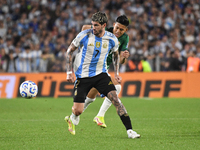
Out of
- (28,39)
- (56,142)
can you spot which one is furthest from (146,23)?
(56,142)

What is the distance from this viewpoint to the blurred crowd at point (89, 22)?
17.0 m

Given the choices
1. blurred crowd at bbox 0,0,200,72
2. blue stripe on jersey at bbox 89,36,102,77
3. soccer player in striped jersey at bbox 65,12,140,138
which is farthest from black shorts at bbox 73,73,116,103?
blurred crowd at bbox 0,0,200,72

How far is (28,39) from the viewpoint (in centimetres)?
1947

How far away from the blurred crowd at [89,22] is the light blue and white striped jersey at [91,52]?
10252mm

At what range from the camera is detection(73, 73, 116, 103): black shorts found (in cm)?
636

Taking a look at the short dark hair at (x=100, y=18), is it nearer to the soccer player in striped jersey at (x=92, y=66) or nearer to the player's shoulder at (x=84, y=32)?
the soccer player in striped jersey at (x=92, y=66)

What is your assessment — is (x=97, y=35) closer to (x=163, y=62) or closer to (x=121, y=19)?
(x=121, y=19)

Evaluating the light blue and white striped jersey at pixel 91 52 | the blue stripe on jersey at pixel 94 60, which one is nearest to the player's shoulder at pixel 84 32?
the light blue and white striped jersey at pixel 91 52

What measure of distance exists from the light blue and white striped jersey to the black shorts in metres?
0.09

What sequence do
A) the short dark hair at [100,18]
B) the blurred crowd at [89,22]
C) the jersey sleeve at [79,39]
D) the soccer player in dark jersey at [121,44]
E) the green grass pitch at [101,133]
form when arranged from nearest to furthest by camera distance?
the green grass pitch at [101,133]
the short dark hair at [100,18]
the jersey sleeve at [79,39]
the soccer player in dark jersey at [121,44]
the blurred crowd at [89,22]

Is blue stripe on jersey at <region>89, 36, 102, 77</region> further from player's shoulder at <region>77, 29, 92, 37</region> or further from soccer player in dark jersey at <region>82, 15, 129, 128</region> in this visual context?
soccer player in dark jersey at <region>82, 15, 129, 128</region>

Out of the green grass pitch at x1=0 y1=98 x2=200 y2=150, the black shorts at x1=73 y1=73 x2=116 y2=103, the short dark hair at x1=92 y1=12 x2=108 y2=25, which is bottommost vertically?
the green grass pitch at x1=0 y1=98 x2=200 y2=150

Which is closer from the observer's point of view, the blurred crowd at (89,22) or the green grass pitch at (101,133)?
the green grass pitch at (101,133)

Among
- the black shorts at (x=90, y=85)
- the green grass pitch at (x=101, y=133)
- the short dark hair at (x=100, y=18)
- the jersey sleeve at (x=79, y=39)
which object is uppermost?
the short dark hair at (x=100, y=18)
